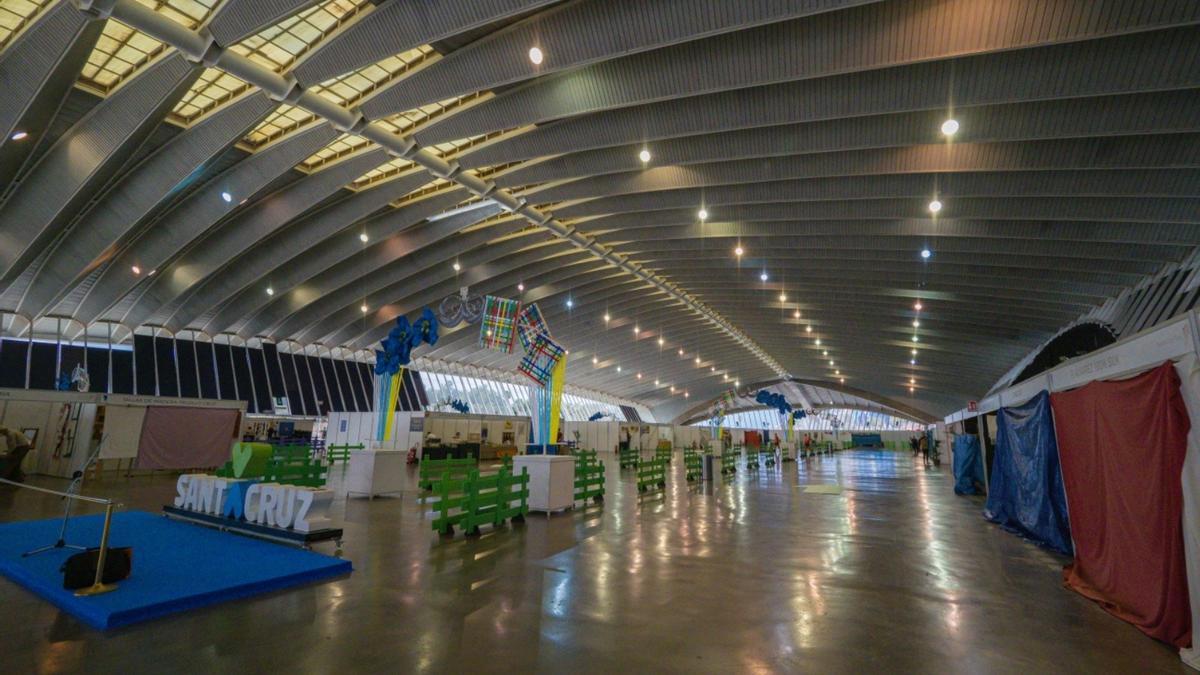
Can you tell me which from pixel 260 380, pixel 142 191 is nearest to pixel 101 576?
pixel 142 191

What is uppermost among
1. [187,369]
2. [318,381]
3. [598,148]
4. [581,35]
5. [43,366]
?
[581,35]

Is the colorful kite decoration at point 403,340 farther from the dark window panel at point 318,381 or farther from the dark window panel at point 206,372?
the dark window panel at point 318,381

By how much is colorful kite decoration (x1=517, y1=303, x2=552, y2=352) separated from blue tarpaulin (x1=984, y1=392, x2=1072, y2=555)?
9397 mm

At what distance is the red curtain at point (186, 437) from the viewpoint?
56.2 ft

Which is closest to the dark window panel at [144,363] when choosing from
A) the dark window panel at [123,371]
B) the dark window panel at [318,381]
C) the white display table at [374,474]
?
the dark window panel at [123,371]

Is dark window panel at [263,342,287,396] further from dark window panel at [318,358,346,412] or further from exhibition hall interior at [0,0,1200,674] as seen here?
exhibition hall interior at [0,0,1200,674]

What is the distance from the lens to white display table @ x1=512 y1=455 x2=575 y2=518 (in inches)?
420

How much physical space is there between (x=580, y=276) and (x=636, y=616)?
83.2ft

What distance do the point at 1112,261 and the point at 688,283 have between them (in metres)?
17.4

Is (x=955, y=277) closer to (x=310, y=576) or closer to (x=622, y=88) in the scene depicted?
(x=622, y=88)

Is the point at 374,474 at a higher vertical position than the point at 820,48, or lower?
lower

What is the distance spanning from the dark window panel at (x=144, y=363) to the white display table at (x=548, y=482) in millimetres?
26710

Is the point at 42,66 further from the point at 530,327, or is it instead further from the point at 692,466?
the point at 692,466

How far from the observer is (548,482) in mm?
10664
